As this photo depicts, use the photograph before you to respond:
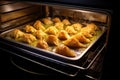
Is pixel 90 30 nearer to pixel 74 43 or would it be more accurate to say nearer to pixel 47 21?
pixel 74 43

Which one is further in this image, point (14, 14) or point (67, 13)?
point (67, 13)

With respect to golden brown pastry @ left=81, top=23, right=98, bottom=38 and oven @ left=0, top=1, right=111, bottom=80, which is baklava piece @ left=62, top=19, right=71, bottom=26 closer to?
oven @ left=0, top=1, right=111, bottom=80

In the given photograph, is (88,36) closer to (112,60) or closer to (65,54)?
(65,54)

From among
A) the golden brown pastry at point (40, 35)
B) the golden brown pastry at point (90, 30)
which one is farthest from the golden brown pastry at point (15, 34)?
the golden brown pastry at point (90, 30)

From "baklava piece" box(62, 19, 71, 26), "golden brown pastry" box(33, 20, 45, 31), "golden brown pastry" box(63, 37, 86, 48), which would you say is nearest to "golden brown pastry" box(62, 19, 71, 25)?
"baklava piece" box(62, 19, 71, 26)

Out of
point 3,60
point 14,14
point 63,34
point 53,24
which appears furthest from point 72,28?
point 3,60

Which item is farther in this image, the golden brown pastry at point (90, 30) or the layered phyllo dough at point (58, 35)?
the golden brown pastry at point (90, 30)

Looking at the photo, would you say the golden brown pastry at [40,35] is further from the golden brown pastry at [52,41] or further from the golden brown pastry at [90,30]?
Result: the golden brown pastry at [90,30]

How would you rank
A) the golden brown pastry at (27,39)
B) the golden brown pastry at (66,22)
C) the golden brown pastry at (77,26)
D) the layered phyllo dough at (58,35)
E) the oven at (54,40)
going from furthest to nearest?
the golden brown pastry at (66,22) < the golden brown pastry at (77,26) < the golden brown pastry at (27,39) < the layered phyllo dough at (58,35) < the oven at (54,40)
